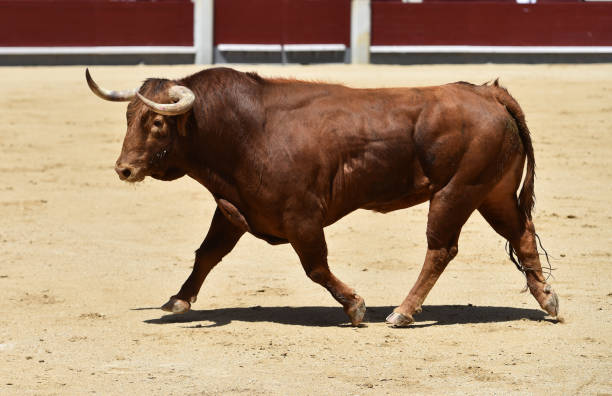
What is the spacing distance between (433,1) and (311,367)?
579 inches

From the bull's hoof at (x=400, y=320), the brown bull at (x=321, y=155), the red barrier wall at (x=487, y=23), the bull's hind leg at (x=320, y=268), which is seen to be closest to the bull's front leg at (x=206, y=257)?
the brown bull at (x=321, y=155)

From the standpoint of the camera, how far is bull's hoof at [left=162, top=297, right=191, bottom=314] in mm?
6273

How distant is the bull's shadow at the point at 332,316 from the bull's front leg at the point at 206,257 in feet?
0.27

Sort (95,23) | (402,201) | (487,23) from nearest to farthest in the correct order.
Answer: (402,201) < (95,23) < (487,23)

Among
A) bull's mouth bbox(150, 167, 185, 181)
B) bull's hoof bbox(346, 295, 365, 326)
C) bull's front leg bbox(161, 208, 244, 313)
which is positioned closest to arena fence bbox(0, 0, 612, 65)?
bull's front leg bbox(161, 208, 244, 313)

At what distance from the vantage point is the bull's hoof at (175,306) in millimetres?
6273

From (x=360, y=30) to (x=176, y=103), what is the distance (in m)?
13.3

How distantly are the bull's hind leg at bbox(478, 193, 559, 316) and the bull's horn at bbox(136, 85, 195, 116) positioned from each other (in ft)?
5.51

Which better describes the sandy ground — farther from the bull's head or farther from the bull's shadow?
the bull's head

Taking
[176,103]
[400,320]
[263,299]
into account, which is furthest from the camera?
[263,299]

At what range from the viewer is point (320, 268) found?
604 centimetres

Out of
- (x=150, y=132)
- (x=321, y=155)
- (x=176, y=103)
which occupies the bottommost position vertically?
(x=321, y=155)

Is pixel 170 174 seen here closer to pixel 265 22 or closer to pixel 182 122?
pixel 182 122

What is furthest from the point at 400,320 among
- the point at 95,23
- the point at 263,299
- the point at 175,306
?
the point at 95,23
